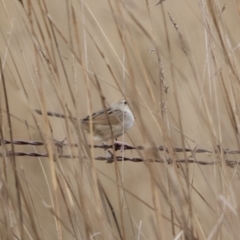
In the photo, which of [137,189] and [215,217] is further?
[137,189]

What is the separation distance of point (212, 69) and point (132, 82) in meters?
0.27

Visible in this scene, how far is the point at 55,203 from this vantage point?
94 cm

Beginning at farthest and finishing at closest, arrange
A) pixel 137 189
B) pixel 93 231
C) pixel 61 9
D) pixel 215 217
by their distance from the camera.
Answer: pixel 61 9, pixel 137 189, pixel 215 217, pixel 93 231

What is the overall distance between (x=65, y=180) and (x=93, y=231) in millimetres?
105

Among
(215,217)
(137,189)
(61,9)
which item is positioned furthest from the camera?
(61,9)

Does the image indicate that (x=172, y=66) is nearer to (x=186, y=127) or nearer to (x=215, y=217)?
(x=215, y=217)

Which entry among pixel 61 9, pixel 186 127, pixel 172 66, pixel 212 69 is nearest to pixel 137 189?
pixel 186 127

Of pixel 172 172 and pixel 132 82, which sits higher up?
pixel 132 82

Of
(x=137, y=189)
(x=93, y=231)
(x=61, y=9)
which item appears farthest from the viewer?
(x=61, y=9)

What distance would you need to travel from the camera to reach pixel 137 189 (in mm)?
2074

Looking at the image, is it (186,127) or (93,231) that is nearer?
(93,231)

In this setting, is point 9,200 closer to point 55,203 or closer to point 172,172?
point 55,203

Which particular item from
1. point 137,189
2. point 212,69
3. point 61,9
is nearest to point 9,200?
point 212,69

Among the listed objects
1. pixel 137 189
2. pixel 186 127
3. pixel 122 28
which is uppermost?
pixel 122 28
